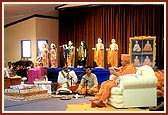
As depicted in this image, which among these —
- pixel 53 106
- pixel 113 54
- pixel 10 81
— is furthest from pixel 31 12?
pixel 53 106

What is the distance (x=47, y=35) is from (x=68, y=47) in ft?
5.75

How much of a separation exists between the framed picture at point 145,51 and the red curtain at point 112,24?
71 centimetres

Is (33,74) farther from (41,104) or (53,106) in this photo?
(53,106)

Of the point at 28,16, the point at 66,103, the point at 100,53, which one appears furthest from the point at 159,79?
the point at 28,16

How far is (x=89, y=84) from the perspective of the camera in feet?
24.0

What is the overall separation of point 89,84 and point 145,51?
2746 millimetres

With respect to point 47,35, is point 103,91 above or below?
below

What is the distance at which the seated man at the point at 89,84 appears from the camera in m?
7.24

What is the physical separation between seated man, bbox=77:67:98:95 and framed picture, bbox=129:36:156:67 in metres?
2.41

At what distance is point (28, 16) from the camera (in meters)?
11.6

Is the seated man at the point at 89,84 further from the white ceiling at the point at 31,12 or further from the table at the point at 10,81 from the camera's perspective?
the white ceiling at the point at 31,12

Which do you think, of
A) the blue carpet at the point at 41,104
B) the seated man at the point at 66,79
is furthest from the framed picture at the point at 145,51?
the blue carpet at the point at 41,104

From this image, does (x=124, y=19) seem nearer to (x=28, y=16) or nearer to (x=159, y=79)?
(x=28, y=16)

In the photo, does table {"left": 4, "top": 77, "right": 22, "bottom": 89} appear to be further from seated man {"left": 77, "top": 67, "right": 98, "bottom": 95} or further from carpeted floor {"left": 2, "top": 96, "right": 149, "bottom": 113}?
seated man {"left": 77, "top": 67, "right": 98, "bottom": 95}
